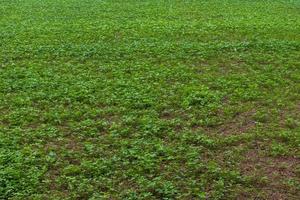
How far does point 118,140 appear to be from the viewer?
5.99 m

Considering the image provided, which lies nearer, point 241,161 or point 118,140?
point 241,161

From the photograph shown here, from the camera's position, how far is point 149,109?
6879 mm

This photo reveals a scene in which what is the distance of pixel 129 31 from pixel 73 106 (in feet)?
14.9

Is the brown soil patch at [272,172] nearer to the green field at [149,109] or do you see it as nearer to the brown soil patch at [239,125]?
the green field at [149,109]

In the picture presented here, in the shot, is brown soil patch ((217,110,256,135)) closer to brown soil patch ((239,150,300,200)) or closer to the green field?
the green field

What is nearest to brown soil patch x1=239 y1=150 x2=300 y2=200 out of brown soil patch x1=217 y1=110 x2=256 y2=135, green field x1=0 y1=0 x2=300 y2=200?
green field x1=0 y1=0 x2=300 y2=200

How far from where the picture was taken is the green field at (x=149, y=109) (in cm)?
516

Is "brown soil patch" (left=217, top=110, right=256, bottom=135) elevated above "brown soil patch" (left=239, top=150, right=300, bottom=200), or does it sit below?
above

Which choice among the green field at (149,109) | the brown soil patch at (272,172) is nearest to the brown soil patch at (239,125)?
the green field at (149,109)

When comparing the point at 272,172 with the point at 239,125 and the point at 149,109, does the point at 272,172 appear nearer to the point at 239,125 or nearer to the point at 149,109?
the point at 239,125

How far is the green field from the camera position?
516 cm

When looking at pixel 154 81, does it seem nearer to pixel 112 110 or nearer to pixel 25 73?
pixel 112 110

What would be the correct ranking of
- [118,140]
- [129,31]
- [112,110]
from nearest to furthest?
1. [118,140]
2. [112,110]
3. [129,31]

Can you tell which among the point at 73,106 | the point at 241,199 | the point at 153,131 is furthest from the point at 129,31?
the point at 241,199
